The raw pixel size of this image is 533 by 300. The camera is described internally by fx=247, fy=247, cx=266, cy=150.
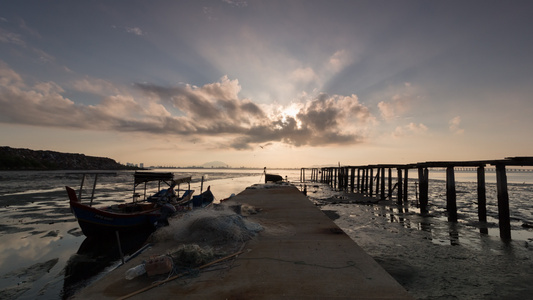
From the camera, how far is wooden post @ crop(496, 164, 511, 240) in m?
10.8

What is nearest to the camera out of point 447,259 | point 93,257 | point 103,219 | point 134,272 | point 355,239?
point 134,272

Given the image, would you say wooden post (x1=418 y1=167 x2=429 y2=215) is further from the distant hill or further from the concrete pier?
the distant hill

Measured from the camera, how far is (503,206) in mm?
11273

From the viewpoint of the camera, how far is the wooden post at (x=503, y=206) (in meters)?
10.8

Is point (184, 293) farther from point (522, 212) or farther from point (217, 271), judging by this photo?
point (522, 212)

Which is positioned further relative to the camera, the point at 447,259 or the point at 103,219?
the point at 103,219

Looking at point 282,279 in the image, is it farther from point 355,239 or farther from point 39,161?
point 39,161

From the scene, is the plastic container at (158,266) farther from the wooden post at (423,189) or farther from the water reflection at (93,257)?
the wooden post at (423,189)

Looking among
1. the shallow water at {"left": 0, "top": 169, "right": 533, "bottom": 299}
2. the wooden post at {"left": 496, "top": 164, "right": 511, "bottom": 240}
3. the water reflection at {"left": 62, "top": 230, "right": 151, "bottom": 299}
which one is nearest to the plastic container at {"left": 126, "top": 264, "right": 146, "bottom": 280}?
the water reflection at {"left": 62, "top": 230, "right": 151, "bottom": 299}

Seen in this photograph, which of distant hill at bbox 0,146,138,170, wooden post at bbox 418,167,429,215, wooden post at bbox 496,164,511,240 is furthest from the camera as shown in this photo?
distant hill at bbox 0,146,138,170

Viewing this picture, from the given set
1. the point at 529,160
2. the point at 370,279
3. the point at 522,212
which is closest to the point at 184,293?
the point at 370,279

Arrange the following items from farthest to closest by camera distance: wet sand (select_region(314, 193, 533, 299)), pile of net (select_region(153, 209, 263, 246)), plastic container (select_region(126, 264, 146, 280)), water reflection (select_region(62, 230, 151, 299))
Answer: water reflection (select_region(62, 230, 151, 299))
pile of net (select_region(153, 209, 263, 246))
wet sand (select_region(314, 193, 533, 299))
plastic container (select_region(126, 264, 146, 280))

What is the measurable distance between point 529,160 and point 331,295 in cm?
1176

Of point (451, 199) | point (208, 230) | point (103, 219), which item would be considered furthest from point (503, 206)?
point (103, 219)
